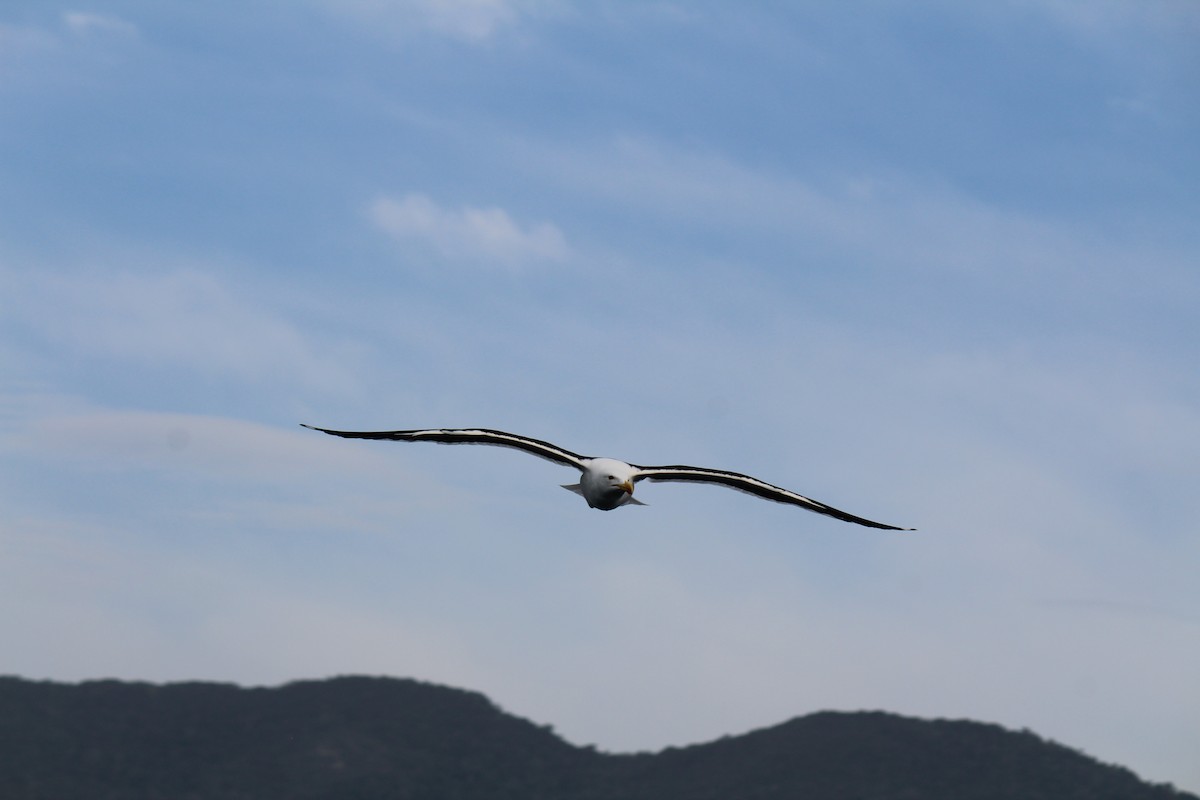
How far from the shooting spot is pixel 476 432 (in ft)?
141

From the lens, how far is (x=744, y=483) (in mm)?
44531

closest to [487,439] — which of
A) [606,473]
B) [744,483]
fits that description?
[606,473]

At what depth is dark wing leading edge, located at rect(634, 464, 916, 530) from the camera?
43188 mm

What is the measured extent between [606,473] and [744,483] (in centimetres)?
627

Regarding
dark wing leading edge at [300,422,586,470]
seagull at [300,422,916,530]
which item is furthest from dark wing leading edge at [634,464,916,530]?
dark wing leading edge at [300,422,586,470]

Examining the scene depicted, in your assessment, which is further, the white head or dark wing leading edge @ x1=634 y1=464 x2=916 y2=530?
dark wing leading edge @ x1=634 y1=464 x2=916 y2=530

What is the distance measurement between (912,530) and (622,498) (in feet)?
34.1

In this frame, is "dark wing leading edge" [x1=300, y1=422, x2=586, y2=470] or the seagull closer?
the seagull

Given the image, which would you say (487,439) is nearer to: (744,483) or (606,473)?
(606,473)

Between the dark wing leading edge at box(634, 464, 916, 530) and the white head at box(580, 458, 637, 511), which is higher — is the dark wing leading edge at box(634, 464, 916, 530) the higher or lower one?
the higher one

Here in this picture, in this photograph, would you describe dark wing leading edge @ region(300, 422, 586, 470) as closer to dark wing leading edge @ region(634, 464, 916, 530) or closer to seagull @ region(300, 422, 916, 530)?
seagull @ region(300, 422, 916, 530)

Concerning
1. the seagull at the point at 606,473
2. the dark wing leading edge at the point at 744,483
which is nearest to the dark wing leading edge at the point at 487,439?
the seagull at the point at 606,473

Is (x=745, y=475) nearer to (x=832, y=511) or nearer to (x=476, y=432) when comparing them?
(x=832, y=511)

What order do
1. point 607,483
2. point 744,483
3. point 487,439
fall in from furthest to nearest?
1. point 744,483
2. point 487,439
3. point 607,483
